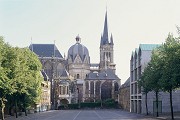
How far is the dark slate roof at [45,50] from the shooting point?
17688 cm

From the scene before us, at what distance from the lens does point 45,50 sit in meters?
178

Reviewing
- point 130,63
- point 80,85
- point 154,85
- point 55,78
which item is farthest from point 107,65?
point 154,85

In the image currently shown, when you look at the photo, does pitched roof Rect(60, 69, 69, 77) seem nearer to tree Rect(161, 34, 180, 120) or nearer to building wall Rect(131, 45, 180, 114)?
building wall Rect(131, 45, 180, 114)

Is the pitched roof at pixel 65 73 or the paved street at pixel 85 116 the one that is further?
the pitched roof at pixel 65 73

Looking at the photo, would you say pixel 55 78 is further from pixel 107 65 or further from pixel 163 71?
pixel 163 71

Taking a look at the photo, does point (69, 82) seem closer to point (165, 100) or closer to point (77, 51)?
point (77, 51)

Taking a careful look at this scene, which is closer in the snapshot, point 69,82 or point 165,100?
point 165,100

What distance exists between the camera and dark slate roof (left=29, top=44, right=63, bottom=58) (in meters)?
177

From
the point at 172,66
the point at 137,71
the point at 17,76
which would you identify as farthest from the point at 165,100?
the point at 172,66

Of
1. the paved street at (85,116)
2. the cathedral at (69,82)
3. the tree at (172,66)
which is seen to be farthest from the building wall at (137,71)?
the cathedral at (69,82)

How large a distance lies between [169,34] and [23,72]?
24280 millimetres

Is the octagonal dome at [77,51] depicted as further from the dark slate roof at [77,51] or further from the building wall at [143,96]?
the building wall at [143,96]

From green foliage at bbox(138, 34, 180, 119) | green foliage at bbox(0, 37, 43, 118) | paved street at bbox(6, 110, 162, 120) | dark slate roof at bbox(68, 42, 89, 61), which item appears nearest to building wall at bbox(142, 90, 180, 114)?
paved street at bbox(6, 110, 162, 120)

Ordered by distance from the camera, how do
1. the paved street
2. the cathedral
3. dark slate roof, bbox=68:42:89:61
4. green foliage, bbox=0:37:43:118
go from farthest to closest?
dark slate roof, bbox=68:42:89:61 → the cathedral → the paved street → green foliage, bbox=0:37:43:118
